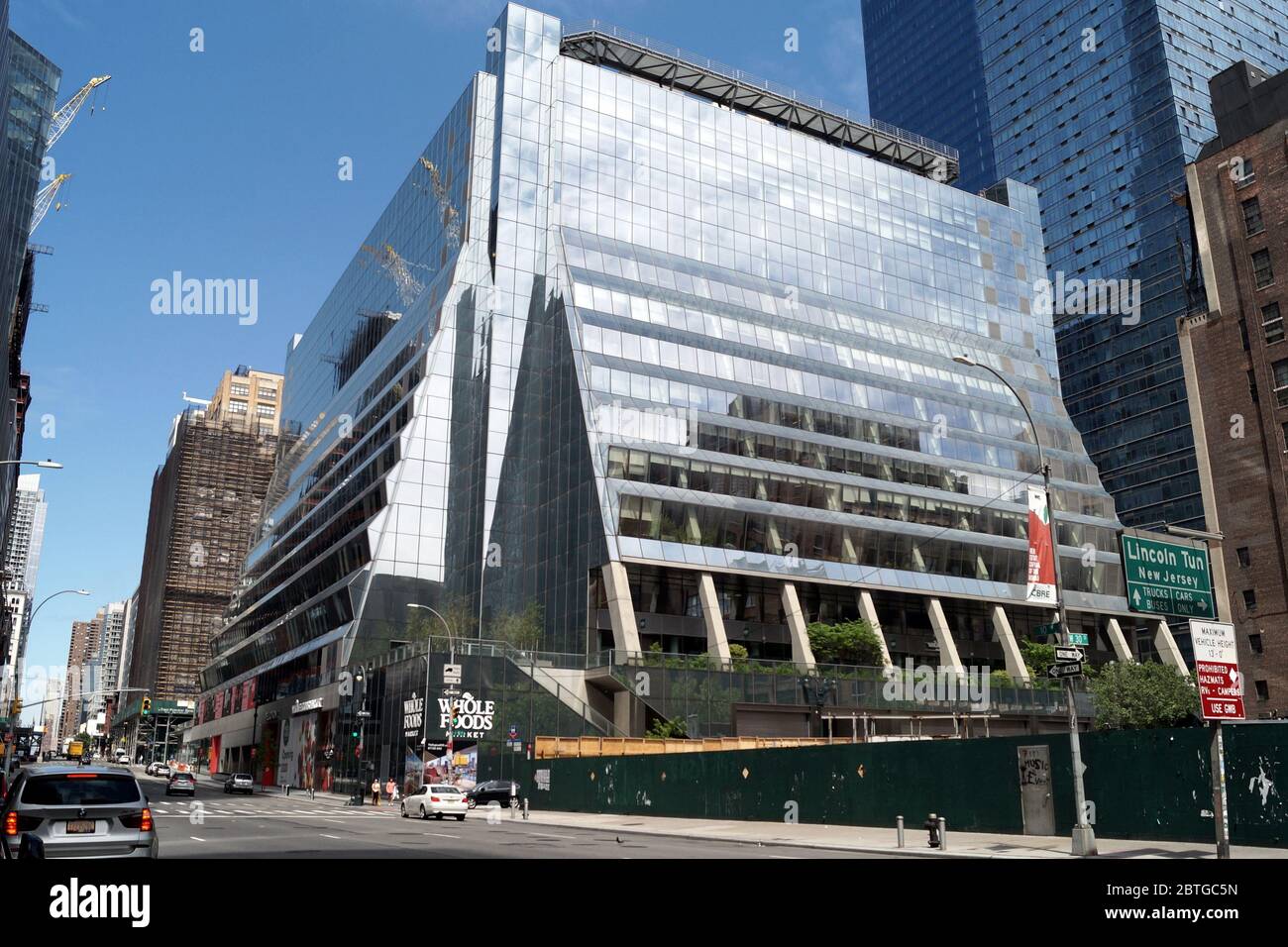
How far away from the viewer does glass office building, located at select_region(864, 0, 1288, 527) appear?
132 m

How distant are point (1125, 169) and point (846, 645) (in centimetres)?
11123

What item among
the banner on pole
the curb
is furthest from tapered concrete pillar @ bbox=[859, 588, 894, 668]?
the banner on pole

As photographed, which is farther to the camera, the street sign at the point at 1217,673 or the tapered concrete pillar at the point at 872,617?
the tapered concrete pillar at the point at 872,617

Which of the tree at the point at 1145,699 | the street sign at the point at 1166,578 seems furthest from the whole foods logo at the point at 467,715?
the street sign at the point at 1166,578

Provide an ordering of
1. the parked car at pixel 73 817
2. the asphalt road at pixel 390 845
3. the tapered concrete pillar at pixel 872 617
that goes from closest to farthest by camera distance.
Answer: the parked car at pixel 73 817 → the asphalt road at pixel 390 845 → the tapered concrete pillar at pixel 872 617

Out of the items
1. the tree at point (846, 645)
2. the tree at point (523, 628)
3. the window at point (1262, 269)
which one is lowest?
the tree at point (846, 645)

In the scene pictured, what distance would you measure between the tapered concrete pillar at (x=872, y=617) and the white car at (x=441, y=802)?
35.0 m

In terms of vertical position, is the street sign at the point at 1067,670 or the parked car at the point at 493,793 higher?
the street sign at the point at 1067,670

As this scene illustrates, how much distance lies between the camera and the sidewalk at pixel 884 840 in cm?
2236

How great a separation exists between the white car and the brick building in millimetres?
48283

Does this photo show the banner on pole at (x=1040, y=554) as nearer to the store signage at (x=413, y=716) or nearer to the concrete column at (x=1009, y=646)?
the store signage at (x=413, y=716)

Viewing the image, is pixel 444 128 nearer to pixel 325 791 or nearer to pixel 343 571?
pixel 343 571

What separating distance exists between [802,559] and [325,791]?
41766 mm

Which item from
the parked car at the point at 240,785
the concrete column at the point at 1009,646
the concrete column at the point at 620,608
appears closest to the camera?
the concrete column at the point at 620,608
